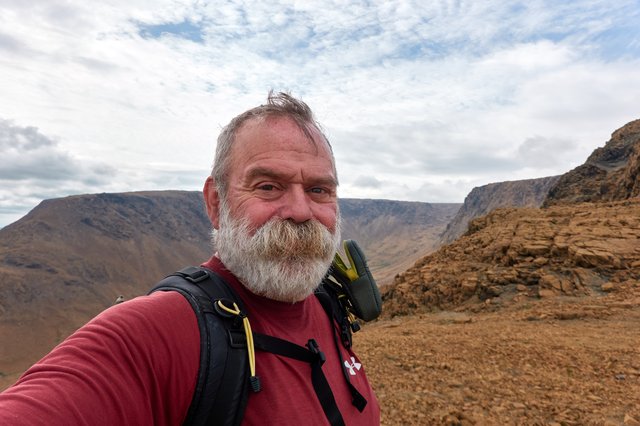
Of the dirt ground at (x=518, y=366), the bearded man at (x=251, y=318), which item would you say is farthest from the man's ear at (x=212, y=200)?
the dirt ground at (x=518, y=366)

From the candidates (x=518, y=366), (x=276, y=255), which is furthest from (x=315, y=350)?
(x=518, y=366)

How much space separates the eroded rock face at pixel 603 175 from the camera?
23756mm

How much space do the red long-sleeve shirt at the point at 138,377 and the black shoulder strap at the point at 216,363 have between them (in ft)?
0.09

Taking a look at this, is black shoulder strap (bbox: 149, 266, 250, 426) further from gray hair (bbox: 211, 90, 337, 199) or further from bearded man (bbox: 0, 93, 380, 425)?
gray hair (bbox: 211, 90, 337, 199)

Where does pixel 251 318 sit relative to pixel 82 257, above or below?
above

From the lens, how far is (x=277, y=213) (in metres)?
1.76

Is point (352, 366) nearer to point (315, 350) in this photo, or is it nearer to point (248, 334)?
point (315, 350)

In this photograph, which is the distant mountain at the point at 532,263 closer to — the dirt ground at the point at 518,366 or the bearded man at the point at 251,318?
the dirt ground at the point at 518,366

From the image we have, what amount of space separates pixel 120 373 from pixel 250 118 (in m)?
A: 1.24

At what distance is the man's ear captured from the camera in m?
1.99

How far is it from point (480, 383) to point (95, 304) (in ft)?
350

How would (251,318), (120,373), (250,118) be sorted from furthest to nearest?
(250,118), (251,318), (120,373)

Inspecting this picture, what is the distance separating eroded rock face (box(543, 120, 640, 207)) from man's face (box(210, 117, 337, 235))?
25.1 metres

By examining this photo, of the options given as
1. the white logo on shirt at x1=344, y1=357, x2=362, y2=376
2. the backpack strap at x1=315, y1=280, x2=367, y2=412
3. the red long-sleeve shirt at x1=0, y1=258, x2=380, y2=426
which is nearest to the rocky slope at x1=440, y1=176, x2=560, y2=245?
the backpack strap at x1=315, y1=280, x2=367, y2=412
